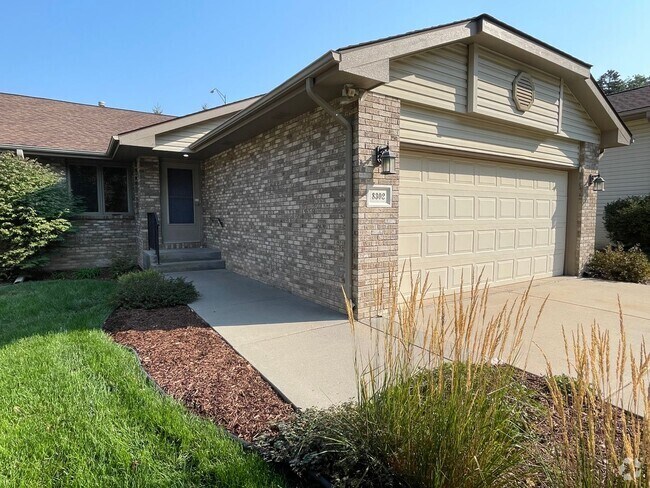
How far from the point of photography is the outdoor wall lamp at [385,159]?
16.6 feet

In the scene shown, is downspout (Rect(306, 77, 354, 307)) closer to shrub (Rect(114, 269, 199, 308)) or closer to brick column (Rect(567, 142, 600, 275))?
shrub (Rect(114, 269, 199, 308))

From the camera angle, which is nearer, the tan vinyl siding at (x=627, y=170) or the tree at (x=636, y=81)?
the tan vinyl siding at (x=627, y=170)

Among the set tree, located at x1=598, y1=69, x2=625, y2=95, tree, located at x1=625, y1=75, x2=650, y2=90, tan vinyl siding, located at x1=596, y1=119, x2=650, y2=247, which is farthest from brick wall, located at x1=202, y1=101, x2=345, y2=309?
tree, located at x1=598, y1=69, x2=625, y2=95

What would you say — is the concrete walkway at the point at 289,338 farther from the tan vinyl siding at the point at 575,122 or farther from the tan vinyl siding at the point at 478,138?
the tan vinyl siding at the point at 575,122

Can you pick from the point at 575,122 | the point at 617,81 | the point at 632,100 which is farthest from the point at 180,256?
the point at 617,81

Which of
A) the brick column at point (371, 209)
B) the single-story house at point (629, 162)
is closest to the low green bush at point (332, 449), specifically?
the brick column at point (371, 209)

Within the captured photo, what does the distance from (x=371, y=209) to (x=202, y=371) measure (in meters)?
2.94

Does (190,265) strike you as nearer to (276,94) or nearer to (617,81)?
(276,94)

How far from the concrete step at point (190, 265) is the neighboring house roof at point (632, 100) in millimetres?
12855

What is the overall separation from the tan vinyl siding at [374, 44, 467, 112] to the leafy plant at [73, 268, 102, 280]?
878cm

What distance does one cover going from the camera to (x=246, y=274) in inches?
342

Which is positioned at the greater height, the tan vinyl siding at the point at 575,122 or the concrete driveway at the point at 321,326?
the tan vinyl siding at the point at 575,122

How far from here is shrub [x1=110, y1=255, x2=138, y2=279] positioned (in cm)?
992

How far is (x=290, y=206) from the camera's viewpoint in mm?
6746
